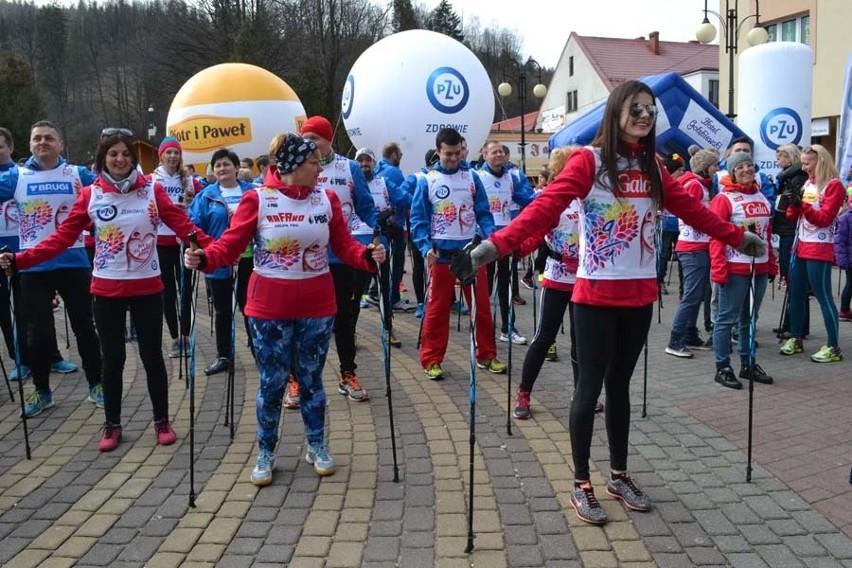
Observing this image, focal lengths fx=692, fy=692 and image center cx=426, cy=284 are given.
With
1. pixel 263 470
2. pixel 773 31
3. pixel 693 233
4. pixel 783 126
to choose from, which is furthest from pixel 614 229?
pixel 773 31

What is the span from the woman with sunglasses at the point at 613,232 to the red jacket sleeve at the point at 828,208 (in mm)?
3538

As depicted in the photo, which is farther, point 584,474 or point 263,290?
point 263,290

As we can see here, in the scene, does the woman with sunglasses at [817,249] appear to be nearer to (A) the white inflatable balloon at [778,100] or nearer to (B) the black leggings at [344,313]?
(B) the black leggings at [344,313]

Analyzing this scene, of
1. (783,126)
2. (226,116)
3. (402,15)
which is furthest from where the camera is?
(402,15)

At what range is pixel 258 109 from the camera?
49.1 feet

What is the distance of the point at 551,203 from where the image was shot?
10.9 ft

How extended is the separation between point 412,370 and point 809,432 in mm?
3409

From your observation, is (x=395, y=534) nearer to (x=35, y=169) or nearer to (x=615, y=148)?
(x=615, y=148)

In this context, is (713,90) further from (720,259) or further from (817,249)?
(720,259)

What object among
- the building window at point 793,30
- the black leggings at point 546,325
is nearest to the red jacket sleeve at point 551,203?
the black leggings at point 546,325

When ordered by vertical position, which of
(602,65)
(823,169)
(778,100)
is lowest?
(823,169)

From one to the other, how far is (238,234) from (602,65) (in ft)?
151

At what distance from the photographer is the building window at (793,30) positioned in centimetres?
2331

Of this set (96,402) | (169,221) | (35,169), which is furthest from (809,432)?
(35,169)
